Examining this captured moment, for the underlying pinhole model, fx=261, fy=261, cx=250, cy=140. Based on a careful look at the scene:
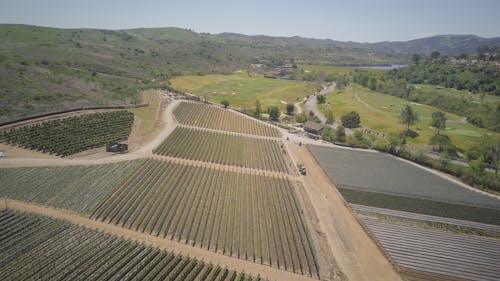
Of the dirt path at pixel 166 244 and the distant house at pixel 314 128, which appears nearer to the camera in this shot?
the dirt path at pixel 166 244

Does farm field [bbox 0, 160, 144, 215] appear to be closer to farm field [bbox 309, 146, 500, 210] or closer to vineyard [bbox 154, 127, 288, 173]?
vineyard [bbox 154, 127, 288, 173]

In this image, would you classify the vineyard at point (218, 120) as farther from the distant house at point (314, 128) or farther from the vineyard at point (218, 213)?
the vineyard at point (218, 213)

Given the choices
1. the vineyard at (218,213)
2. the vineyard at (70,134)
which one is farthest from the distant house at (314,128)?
the vineyard at (70,134)

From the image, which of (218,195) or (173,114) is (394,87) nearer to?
(173,114)

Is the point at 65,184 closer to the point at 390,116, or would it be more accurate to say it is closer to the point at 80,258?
the point at 80,258

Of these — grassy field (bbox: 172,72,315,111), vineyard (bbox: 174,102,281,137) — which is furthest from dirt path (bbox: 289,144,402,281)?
grassy field (bbox: 172,72,315,111)

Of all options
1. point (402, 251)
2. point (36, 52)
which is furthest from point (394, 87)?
point (36, 52)
